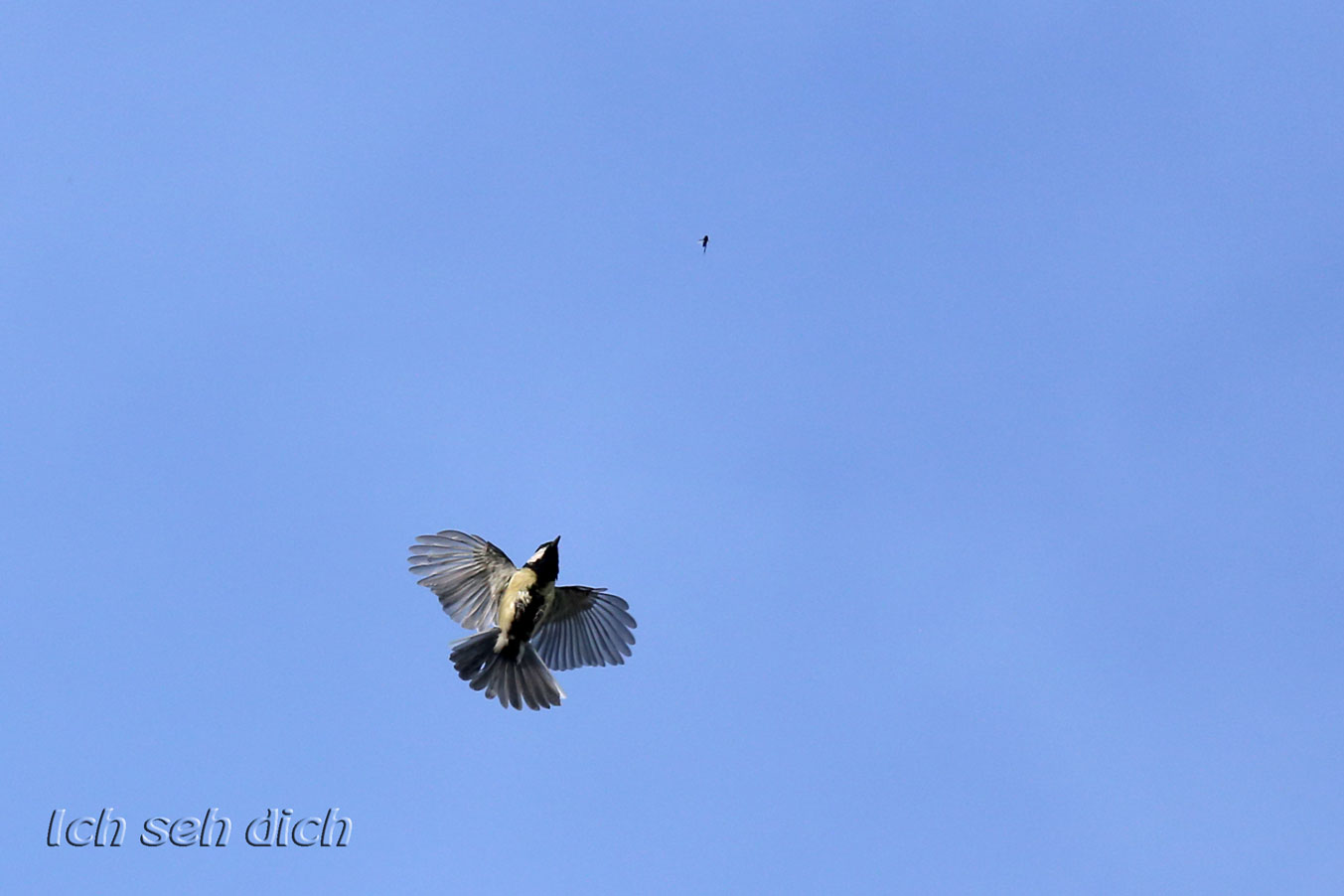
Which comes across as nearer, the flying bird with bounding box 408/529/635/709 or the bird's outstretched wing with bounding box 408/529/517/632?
the flying bird with bounding box 408/529/635/709

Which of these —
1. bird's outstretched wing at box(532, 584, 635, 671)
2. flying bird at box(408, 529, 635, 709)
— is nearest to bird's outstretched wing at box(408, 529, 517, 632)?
flying bird at box(408, 529, 635, 709)

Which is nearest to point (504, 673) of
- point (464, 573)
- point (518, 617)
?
point (518, 617)

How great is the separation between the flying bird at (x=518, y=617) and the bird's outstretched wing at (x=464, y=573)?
0.04 feet

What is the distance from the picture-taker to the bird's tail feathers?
16109 millimetres

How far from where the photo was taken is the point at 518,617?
15.9 metres

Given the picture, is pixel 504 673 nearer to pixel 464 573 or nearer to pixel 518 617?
pixel 518 617

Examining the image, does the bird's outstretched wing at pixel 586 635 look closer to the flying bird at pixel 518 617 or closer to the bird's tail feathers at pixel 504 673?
the flying bird at pixel 518 617

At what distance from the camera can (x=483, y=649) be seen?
16.2 m

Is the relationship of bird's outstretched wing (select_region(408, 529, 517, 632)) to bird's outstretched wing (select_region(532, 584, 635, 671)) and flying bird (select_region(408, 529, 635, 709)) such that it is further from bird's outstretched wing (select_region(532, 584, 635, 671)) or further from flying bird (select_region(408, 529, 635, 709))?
bird's outstretched wing (select_region(532, 584, 635, 671))

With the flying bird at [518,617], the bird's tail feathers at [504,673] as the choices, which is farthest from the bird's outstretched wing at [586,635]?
the bird's tail feathers at [504,673]

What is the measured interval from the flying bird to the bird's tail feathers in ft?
0.04

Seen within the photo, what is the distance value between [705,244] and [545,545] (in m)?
5.15

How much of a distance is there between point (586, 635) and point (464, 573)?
1896 millimetres

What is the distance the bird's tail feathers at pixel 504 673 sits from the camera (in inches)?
634
